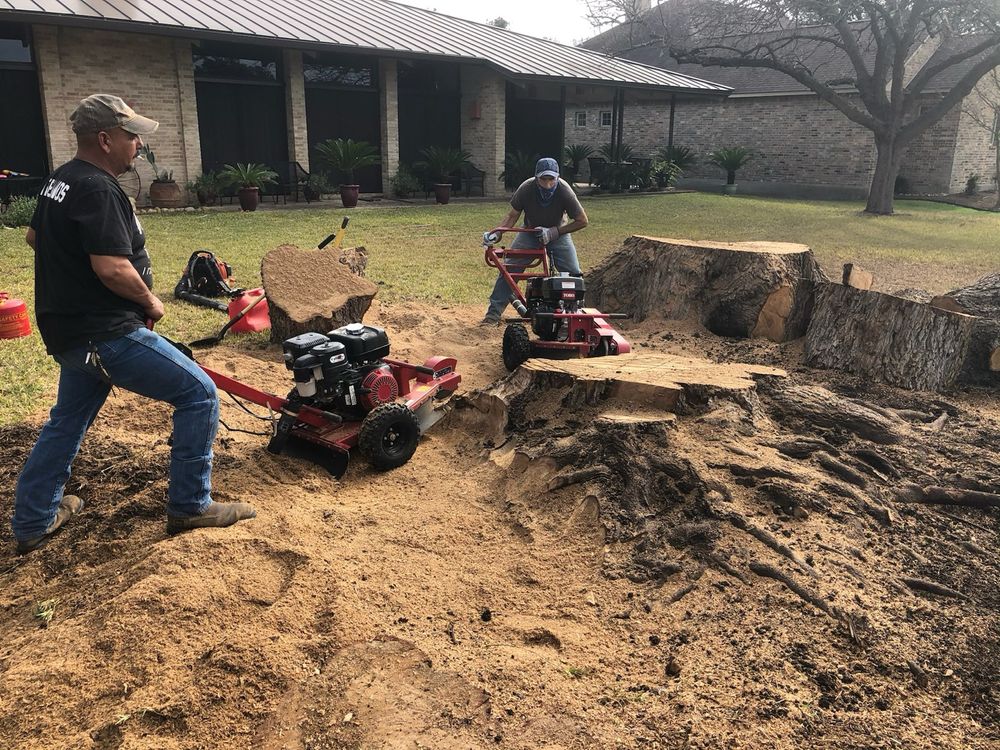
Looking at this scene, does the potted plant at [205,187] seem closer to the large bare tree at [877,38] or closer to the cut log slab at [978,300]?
the large bare tree at [877,38]

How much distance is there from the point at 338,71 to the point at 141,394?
19.4m

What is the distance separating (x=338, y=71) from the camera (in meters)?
20.5

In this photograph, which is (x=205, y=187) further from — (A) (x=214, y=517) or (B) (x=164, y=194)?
(A) (x=214, y=517)

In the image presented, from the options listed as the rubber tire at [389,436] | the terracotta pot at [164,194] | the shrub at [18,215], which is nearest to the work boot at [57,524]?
the rubber tire at [389,436]

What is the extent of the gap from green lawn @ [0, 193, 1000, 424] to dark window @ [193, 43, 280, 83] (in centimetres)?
434

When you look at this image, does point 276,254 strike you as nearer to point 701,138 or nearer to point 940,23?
point 940,23

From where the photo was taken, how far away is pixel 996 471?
398 cm

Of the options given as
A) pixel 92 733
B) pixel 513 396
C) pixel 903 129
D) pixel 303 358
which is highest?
pixel 903 129

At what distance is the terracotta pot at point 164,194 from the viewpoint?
16.4 metres

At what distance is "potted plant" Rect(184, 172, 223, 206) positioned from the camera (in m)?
17.0

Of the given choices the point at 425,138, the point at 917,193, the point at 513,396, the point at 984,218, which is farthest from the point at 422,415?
the point at 917,193

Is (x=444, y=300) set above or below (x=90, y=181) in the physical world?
below

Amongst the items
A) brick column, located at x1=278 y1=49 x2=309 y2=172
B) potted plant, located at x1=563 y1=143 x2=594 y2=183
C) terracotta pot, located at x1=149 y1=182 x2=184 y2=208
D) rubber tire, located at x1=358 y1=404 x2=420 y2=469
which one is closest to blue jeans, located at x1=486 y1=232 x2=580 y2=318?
rubber tire, located at x1=358 y1=404 x2=420 y2=469

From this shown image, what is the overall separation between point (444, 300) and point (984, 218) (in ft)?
60.8
